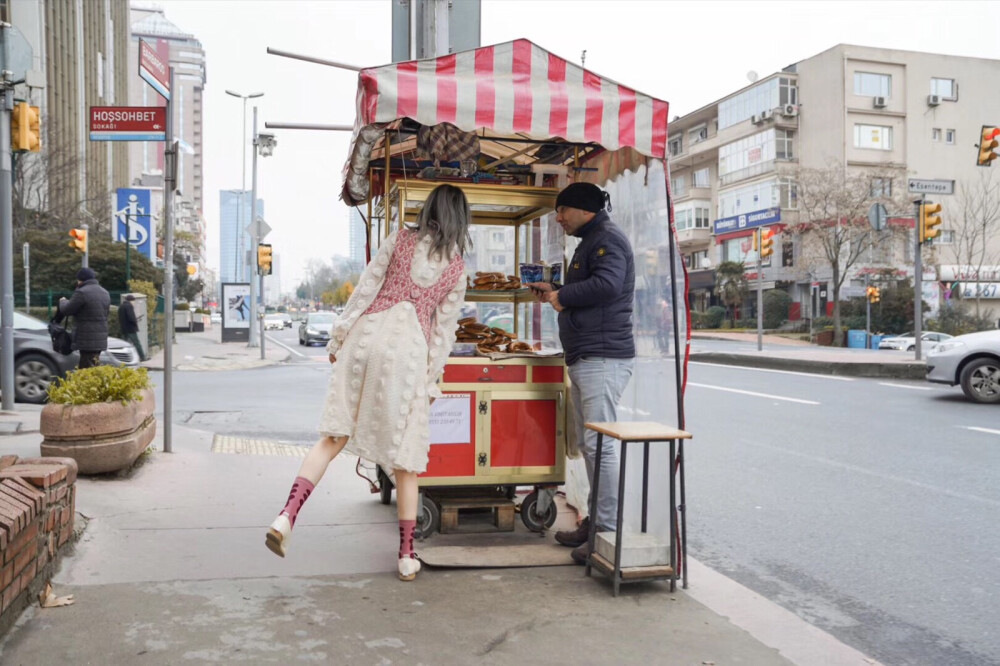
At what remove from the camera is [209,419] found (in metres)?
11.4

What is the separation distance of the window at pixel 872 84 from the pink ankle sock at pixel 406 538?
52.7 metres

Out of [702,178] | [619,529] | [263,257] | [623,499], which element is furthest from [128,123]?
[702,178]

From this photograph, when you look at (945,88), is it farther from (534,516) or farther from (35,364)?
(534,516)

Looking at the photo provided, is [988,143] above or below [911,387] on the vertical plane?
above

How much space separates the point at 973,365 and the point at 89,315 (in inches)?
512

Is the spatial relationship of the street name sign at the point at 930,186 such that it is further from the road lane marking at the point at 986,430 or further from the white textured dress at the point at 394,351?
the white textured dress at the point at 394,351

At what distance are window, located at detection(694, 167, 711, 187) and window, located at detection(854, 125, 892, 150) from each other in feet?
44.7

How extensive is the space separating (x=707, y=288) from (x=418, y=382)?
57786mm

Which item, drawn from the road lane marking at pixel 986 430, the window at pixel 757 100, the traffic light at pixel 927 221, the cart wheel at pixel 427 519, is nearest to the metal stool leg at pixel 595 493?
the cart wheel at pixel 427 519

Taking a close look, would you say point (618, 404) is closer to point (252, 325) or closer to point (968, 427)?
point (968, 427)

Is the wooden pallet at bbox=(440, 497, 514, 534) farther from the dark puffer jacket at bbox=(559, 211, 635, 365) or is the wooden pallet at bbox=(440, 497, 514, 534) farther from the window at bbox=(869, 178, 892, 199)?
→ the window at bbox=(869, 178, 892, 199)

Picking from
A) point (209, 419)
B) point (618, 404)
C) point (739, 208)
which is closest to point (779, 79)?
point (739, 208)

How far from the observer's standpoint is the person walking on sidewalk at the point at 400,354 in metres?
4.30

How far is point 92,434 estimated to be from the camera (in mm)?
5844
